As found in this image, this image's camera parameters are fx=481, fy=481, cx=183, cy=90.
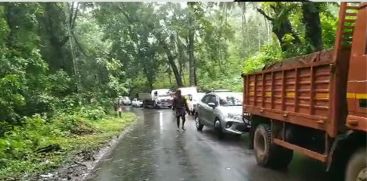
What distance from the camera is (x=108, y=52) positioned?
41.8 metres

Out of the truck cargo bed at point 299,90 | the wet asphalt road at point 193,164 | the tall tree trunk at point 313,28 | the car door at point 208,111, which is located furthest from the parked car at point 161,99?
the truck cargo bed at point 299,90

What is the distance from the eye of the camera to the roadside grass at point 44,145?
11.2 meters

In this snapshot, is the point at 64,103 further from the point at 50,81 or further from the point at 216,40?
the point at 216,40

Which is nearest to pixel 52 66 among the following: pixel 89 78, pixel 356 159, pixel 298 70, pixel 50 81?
pixel 89 78

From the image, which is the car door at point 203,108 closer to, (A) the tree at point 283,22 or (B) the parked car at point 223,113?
(B) the parked car at point 223,113

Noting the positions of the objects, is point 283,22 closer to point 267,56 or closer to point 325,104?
point 267,56

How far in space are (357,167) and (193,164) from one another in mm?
5251

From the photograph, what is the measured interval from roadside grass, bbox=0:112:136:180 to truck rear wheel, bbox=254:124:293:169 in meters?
4.82

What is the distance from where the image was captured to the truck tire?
5.84m

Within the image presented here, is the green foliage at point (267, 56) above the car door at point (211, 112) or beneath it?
above

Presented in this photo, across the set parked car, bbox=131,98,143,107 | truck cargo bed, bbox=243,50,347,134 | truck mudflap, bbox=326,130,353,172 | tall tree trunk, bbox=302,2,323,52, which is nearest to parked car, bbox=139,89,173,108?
parked car, bbox=131,98,143,107

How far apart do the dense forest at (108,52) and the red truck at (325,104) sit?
4.85 meters

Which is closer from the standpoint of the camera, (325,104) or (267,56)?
(325,104)

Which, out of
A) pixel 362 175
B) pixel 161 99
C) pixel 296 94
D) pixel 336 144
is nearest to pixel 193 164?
pixel 296 94
